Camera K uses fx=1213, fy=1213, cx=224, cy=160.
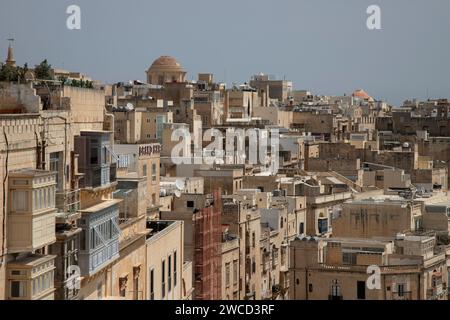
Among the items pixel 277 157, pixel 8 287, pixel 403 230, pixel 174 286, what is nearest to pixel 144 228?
pixel 174 286

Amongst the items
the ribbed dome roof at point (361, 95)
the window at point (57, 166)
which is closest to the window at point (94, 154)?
the window at point (57, 166)

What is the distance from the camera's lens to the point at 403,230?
43562mm

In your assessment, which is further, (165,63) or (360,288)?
(165,63)

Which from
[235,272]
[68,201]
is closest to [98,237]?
[68,201]

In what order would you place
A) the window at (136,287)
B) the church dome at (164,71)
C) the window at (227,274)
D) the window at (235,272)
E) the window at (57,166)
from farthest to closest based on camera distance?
1. the church dome at (164,71)
2. the window at (235,272)
3. the window at (227,274)
4. the window at (136,287)
5. the window at (57,166)

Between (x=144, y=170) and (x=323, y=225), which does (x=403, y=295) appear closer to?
(x=144, y=170)

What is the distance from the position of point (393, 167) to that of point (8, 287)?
165 feet

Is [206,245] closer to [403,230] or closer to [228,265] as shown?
[228,265]

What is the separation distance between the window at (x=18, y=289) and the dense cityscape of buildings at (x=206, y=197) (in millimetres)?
14

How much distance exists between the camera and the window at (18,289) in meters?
15.3

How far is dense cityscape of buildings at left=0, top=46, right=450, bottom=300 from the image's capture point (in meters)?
16.7

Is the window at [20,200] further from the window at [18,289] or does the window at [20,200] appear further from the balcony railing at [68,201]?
the balcony railing at [68,201]

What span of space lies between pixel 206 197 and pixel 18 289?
2176 cm

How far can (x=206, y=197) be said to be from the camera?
37.0 m
